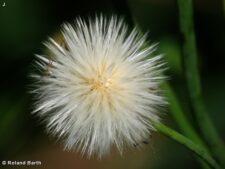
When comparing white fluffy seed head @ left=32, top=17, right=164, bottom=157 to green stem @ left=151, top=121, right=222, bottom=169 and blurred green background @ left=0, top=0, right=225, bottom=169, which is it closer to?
green stem @ left=151, top=121, right=222, bottom=169

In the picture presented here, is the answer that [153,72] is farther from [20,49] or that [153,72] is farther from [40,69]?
[20,49]
